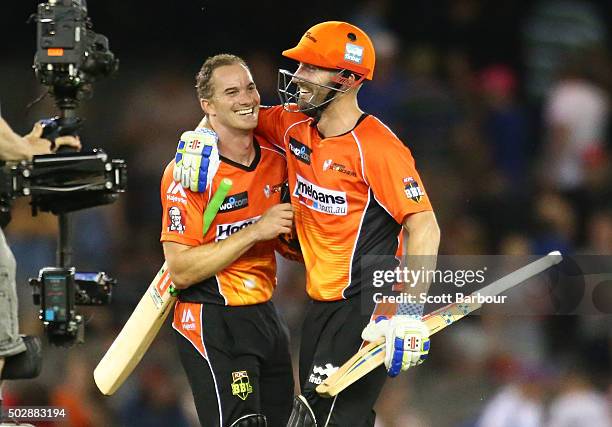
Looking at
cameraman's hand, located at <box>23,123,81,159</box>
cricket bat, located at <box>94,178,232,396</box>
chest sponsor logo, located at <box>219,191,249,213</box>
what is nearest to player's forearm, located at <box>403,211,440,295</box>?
chest sponsor logo, located at <box>219,191,249,213</box>

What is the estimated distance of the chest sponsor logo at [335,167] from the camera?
14.0ft

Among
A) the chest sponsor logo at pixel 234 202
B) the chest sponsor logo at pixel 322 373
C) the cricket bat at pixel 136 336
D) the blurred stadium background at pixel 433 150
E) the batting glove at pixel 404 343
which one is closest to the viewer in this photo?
the batting glove at pixel 404 343

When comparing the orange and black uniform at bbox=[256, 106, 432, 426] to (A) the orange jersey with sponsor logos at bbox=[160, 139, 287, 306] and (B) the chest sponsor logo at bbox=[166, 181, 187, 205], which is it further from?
(B) the chest sponsor logo at bbox=[166, 181, 187, 205]

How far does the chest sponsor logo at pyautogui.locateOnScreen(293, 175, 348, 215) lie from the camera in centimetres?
430

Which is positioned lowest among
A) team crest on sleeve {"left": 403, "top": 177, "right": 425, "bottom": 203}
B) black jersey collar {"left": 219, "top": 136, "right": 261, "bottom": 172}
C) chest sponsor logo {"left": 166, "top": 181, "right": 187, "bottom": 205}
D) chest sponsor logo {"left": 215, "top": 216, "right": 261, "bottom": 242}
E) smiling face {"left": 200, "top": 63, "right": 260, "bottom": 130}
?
chest sponsor logo {"left": 215, "top": 216, "right": 261, "bottom": 242}

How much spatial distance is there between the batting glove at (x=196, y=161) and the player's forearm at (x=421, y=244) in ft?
2.40

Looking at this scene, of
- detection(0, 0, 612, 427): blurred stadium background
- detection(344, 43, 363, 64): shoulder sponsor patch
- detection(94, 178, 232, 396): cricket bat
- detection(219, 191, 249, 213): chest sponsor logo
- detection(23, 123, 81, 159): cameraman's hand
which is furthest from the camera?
detection(0, 0, 612, 427): blurred stadium background

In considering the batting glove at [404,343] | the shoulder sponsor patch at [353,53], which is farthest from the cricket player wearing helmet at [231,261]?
the batting glove at [404,343]

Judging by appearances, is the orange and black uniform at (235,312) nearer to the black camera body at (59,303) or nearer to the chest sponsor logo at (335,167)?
the chest sponsor logo at (335,167)

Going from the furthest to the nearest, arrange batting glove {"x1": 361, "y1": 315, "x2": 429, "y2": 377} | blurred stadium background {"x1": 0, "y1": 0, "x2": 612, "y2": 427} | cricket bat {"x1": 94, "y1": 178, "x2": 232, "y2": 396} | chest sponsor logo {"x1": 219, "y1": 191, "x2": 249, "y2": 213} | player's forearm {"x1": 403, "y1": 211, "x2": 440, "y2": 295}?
1. blurred stadium background {"x1": 0, "y1": 0, "x2": 612, "y2": 427}
2. cricket bat {"x1": 94, "y1": 178, "x2": 232, "y2": 396}
3. chest sponsor logo {"x1": 219, "y1": 191, "x2": 249, "y2": 213}
4. player's forearm {"x1": 403, "y1": 211, "x2": 440, "y2": 295}
5. batting glove {"x1": 361, "y1": 315, "x2": 429, "y2": 377}

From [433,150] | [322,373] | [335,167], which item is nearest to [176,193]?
[335,167]

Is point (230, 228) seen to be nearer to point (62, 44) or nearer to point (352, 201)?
point (352, 201)

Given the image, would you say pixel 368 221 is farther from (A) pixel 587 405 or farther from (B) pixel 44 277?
(A) pixel 587 405

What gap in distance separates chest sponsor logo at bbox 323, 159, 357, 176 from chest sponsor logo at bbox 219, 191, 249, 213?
36 cm
